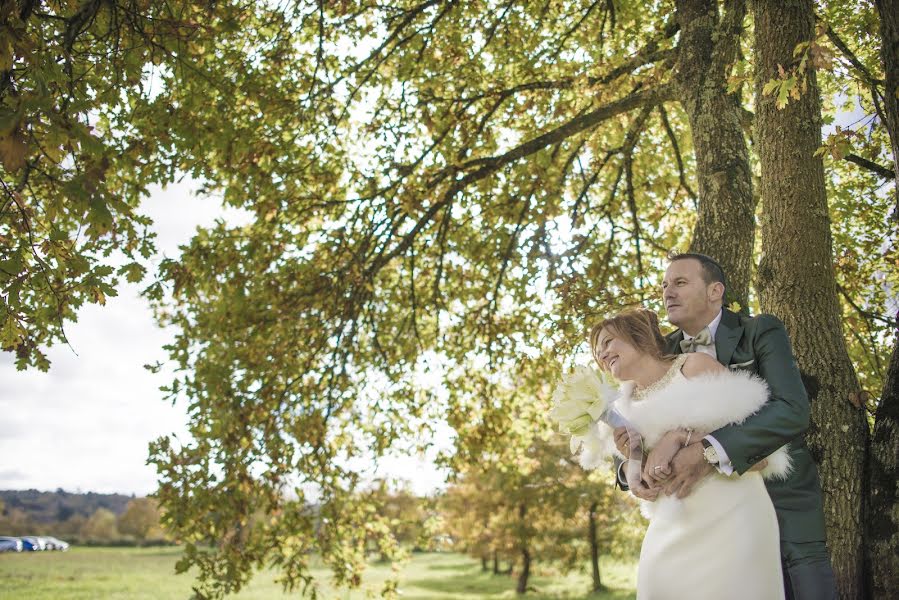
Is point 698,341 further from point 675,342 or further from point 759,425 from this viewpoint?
point 759,425

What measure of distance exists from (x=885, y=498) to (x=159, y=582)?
35.2 meters

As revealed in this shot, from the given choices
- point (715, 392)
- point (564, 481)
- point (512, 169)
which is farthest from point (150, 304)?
point (564, 481)

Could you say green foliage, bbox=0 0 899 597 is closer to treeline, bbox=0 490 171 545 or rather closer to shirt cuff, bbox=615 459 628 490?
shirt cuff, bbox=615 459 628 490

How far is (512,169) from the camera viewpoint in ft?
35.7

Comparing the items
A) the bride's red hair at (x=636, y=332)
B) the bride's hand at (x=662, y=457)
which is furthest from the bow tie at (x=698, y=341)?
the bride's hand at (x=662, y=457)

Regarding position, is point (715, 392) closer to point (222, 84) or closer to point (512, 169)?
point (222, 84)

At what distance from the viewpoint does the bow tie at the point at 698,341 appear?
3.68 meters

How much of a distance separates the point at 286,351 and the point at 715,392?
21.2ft

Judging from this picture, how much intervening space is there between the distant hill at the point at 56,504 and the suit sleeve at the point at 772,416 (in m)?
42.8

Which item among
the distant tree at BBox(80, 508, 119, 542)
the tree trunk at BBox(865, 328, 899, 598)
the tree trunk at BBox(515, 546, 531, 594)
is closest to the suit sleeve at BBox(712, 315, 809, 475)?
the tree trunk at BBox(865, 328, 899, 598)

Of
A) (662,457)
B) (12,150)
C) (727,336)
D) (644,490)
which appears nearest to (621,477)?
(644,490)

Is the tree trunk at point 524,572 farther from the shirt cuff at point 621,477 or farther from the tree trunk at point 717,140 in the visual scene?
the shirt cuff at point 621,477

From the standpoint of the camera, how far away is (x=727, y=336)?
3.59 m

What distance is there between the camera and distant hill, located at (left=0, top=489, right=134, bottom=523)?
4038 centimetres
